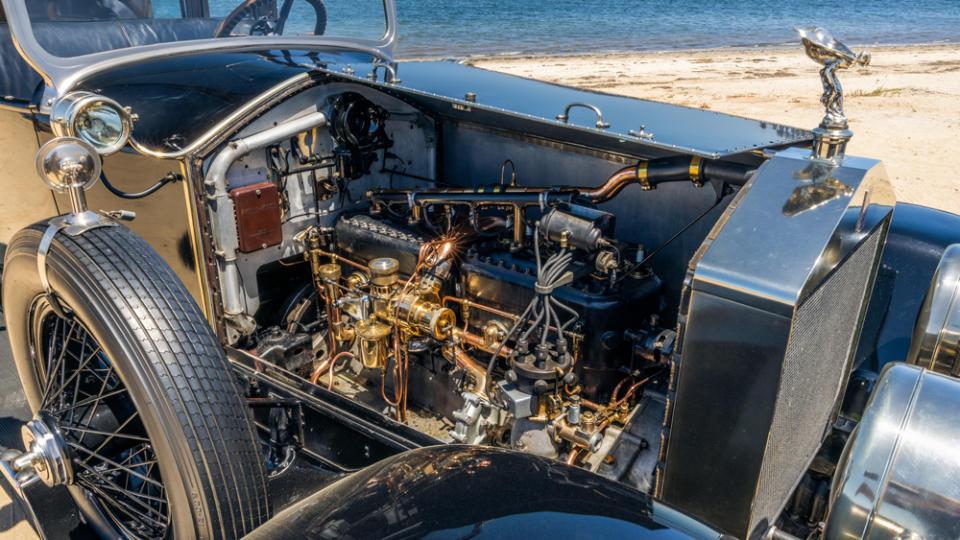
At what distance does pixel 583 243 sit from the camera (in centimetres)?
215

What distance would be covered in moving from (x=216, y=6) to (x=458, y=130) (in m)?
1.55

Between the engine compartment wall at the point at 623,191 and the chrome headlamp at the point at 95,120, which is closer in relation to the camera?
the chrome headlamp at the point at 95,120

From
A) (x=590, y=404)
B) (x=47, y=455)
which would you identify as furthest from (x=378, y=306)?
(x=47, y=455)

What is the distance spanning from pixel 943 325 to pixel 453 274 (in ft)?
5.05

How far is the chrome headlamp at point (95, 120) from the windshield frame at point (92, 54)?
1.19ft

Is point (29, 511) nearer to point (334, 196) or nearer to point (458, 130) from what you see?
point (334, 196)

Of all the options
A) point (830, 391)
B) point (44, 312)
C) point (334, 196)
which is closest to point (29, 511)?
point (44, 312)

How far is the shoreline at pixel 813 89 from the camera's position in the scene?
27.1 feet

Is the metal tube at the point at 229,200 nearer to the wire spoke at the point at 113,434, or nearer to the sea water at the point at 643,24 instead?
the wire spoke at the point at 113,434

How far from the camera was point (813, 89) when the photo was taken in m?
13.1

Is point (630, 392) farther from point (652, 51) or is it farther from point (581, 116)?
point (652, 51)

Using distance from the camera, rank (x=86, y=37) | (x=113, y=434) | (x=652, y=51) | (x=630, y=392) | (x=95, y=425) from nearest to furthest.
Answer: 1. (x=113, y=434)
2. (x=95, y=425)
3. (x=630, y=392)
4. (x=86, y=37)
5. (x=652, y=51)

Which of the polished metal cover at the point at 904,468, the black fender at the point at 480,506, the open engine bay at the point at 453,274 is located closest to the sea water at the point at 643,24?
the open engine bay at the point at 453,274

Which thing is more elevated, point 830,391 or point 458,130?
point 458,130
